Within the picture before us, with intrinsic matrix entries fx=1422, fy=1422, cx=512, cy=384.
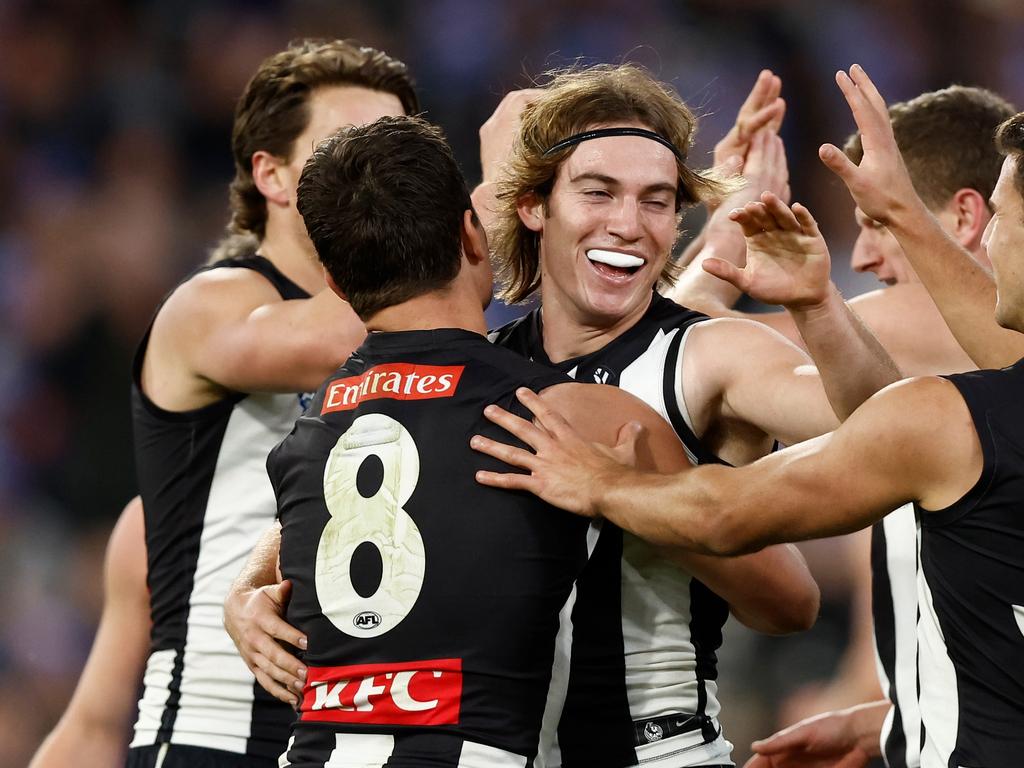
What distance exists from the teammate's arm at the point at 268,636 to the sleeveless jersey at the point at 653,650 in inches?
23.4

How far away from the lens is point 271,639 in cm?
299

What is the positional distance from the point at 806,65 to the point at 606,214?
5.87m

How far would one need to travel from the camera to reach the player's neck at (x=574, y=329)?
133 inches

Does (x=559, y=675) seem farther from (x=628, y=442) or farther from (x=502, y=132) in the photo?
(x=502, y=132)

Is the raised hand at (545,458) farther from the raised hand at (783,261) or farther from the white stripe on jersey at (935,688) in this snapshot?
the white stripe on jersey at (935,688)

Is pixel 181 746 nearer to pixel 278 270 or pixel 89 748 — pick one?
pixel 89 748

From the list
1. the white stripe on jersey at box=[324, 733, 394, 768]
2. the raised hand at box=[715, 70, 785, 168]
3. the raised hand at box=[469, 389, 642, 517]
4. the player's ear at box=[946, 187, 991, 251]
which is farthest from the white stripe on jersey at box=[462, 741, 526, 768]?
the player's ear at box=[946, 187, 991, 251]

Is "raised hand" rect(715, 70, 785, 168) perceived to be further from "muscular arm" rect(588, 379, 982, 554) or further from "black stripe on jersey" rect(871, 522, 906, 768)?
"muscular arm" rect(588, 379, 982, 554)

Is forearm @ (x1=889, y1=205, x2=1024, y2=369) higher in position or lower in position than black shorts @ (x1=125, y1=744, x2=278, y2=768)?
higher

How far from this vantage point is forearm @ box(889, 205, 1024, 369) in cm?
316

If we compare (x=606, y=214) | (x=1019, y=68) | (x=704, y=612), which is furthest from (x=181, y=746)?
(x=1019, y=68)

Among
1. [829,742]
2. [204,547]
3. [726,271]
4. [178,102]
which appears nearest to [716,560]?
[726,271]

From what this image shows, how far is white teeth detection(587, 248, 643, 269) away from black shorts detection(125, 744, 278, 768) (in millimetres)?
1626

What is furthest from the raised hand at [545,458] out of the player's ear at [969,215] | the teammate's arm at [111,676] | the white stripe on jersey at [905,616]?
the teammate's arm at [111,676]
